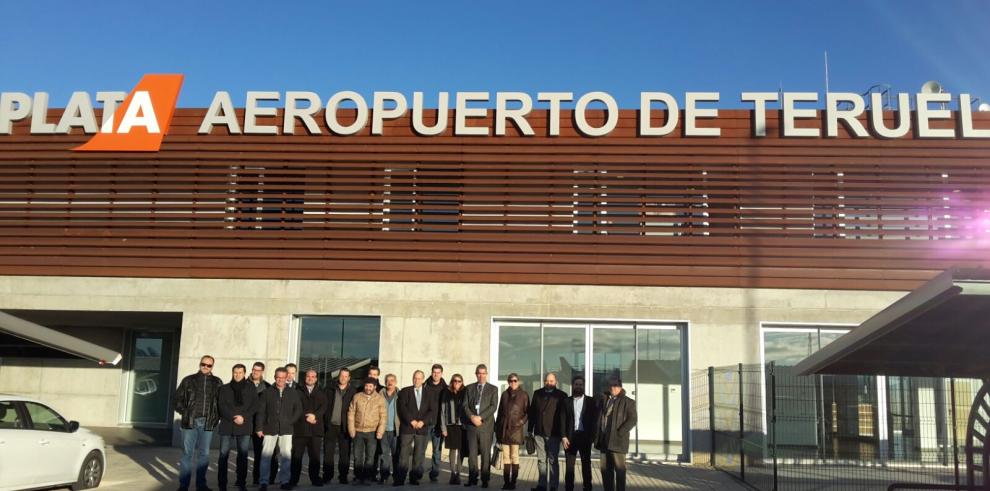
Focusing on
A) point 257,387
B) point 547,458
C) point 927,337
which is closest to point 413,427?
point 547,458

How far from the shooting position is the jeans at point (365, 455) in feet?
41.1

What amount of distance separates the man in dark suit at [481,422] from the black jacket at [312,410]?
2.08 m

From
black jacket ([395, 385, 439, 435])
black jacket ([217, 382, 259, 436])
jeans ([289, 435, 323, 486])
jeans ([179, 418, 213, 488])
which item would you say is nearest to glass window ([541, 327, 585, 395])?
black jacket ([395, 385, 439, 435])

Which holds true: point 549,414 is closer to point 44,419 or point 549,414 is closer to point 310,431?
point 310,431

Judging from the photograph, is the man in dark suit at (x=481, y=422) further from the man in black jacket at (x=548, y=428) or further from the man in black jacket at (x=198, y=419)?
the man in black jacket at (x=198, y=419)

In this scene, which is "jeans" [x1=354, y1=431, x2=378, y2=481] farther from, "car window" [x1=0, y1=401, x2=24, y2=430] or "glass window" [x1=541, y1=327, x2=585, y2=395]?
"glass window" [x1=541, y1=327, x2=585, y2=395]

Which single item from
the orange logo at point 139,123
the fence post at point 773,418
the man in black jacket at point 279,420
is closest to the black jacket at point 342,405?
the man in black jacket at point 279,420

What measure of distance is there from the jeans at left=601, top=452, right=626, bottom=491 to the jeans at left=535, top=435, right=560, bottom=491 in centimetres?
86

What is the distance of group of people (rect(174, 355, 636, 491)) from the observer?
37.7ft

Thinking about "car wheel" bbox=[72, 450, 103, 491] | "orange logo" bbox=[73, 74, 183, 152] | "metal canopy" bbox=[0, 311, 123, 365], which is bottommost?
"car wheel" bbox=[72, 450, 103, 491]

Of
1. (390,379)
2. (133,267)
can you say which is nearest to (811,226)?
(390,379)

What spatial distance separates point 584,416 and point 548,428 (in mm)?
530

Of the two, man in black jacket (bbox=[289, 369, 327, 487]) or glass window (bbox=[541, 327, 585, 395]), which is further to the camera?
glass window (bbox=[541, 327, 585, 395])

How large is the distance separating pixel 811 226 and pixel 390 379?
9052 mm
